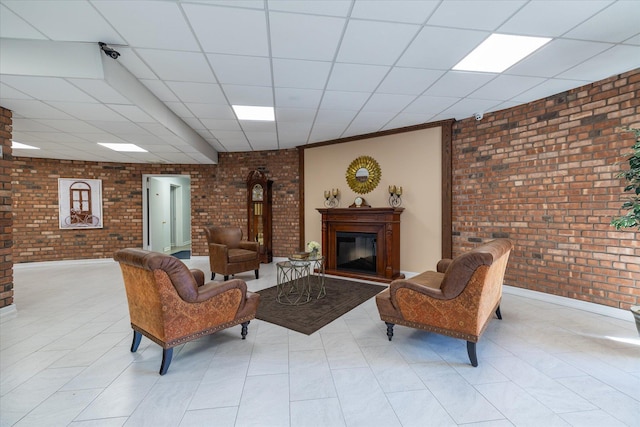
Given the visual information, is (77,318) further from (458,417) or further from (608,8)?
(608,8)

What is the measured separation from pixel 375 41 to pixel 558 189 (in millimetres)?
3096

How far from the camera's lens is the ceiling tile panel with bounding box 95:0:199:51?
6.51 ft

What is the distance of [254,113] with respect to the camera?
423cm

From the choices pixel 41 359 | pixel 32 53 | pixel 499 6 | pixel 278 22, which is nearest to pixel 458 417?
pixel 499 6

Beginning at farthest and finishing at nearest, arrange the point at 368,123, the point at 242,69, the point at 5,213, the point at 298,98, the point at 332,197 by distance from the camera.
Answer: the point at 332,197
the point at 368,123
the point at 298,98
the point at 5,213
the point at 242,69

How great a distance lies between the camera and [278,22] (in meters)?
2.19

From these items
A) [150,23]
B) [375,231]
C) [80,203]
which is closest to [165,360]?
[150,23]

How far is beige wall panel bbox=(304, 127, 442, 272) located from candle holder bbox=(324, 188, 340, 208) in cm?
14

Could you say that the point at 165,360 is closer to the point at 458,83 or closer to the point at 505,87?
the point at 458,83

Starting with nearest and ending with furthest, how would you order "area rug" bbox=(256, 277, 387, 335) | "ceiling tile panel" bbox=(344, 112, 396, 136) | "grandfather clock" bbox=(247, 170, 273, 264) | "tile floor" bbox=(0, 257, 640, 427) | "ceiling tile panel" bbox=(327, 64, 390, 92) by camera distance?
"tile floor" bbox=(0, 257, 640, 427) < "ceiling tile panel" bbox=(327, 64, 390, 92) < "area rug" bbox=(256, 277, 387, 335) < "ceiling tile panel" bbox=(344, 112, 396, 136) < "grandfather clock" bbox=(247, 170, 273, 264)

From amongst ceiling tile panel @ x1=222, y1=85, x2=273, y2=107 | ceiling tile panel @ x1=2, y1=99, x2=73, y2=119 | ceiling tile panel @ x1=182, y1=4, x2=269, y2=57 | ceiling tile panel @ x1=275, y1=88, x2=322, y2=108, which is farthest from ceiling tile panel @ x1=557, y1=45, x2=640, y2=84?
ceiling tile panel @ x1=2, y1=99, x2=73, y2=119

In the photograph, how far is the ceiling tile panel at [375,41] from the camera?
89.0 inches

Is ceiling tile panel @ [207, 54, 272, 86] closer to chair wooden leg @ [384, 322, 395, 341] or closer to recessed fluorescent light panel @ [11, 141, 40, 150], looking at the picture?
chair wooden leg @ [384, 322, 395, 341]

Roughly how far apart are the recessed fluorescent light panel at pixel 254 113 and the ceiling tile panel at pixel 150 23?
149 centimetres
